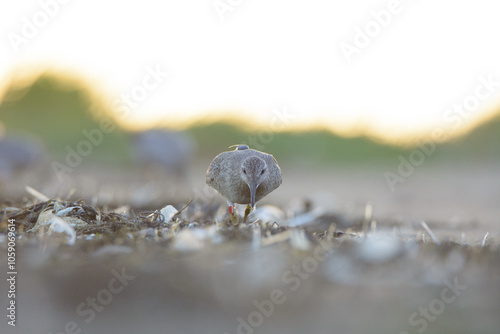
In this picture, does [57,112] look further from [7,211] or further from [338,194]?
[7,211]

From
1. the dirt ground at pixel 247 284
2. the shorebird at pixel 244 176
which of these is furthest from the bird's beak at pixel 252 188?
the dirt ground at pixel 247 284

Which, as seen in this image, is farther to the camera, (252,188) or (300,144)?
(300,144)

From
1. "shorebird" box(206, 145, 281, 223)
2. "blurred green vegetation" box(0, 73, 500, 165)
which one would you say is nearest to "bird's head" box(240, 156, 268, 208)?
"shorebird" box(206, 145, 281, 223)

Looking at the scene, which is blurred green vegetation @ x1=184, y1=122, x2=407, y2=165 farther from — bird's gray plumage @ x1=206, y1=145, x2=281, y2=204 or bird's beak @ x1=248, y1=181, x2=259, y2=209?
bird's beak @ x1=248, y1=181, x2=259, y2=209

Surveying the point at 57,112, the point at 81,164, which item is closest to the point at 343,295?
the point at 81,164

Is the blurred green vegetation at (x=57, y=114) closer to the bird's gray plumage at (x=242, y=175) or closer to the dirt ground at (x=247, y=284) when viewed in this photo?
the bird's gray plumage at (x=242, y=175)

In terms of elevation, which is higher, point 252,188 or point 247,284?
point 247,284

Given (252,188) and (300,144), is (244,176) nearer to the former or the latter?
(252,188)

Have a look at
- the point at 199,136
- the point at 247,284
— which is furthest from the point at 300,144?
the point at 247,284
